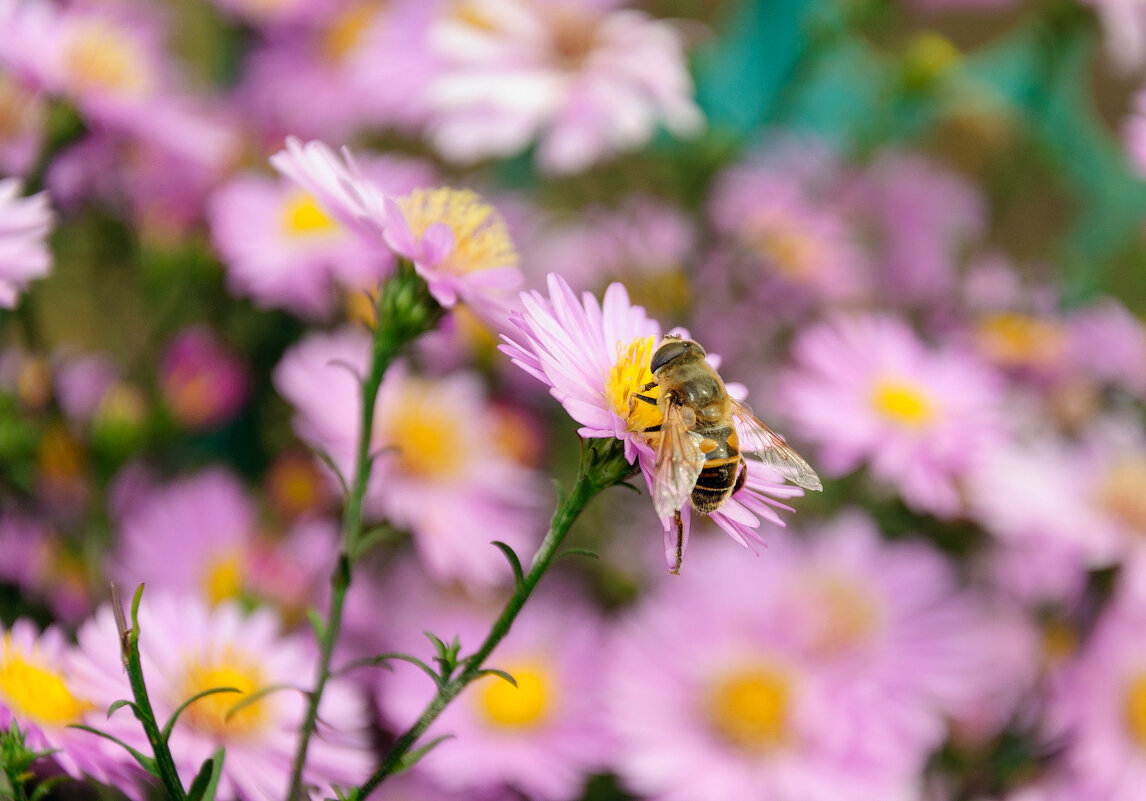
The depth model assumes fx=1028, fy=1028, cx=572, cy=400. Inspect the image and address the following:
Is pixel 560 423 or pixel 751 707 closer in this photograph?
pixel 751 707

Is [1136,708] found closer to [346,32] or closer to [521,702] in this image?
[521,702]

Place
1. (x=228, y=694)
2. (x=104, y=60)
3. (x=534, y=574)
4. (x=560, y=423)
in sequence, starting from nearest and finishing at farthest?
(x=534, y=574) → (x=228, y=694) → (x=104, y=60) → (x=560, y=423)

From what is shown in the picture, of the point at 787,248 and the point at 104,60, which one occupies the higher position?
the point at 787,248

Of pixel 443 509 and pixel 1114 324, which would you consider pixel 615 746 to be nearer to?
pixel 443 509

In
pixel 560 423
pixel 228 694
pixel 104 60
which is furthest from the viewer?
pixel 560 423

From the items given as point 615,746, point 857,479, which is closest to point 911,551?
point 857,479

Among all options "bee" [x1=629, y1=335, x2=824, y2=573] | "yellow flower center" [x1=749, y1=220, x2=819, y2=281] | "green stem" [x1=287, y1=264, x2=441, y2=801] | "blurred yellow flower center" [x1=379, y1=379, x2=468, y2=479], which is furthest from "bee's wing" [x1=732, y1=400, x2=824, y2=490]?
"yellow flower center" [x1=749, y1=220, x2=819, y2=281]

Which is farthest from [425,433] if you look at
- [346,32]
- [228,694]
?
[346,32]
